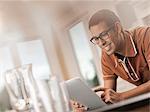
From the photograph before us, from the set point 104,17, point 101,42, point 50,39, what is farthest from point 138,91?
point 50,39

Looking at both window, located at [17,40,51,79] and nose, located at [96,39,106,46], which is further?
window, located at [17,40,51,79]

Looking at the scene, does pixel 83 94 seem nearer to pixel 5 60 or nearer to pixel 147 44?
pixel 147 44

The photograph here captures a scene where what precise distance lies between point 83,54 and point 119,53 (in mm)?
217

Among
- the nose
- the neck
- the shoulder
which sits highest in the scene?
the nose

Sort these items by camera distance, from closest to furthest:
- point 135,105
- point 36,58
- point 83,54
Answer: point 135,105 → point 83,54 → point 36,58

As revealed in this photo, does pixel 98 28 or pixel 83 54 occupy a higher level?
pixel 98 28

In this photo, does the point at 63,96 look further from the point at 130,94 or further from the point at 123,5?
the point at 123,5

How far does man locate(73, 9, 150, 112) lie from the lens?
1.60 meters

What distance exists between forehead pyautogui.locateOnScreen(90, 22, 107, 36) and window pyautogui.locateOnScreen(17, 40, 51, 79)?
344 mm

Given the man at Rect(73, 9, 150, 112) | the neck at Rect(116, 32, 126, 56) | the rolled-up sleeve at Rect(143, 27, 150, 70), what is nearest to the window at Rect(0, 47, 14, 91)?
the man at Rect(73, 9, 150, 112)

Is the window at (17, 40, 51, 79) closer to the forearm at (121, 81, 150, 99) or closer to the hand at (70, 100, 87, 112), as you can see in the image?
the hand at (70, 100, 87, 112)

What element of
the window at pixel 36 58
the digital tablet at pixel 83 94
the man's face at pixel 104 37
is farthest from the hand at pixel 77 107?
the man's face at pixel 104 37

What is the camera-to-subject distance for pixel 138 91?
159 cm

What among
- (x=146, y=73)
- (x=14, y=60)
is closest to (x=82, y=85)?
(x=146, y=73)
